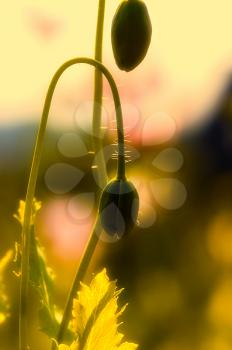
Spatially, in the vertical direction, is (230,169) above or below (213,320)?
above

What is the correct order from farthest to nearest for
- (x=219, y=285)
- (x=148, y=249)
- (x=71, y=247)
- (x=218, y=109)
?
(x=218, y=109)
(x=148, y=249)
(x=219, y=285)
(x=71, y=247)

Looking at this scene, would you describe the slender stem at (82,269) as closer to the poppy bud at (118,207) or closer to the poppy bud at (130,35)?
the poppy bud at (118,207)

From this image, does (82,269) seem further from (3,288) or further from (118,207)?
(3,288)

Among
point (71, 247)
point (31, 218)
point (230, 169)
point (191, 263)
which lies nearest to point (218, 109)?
point (230, 169)

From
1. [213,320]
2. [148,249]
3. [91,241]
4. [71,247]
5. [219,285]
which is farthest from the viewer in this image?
[148,249]

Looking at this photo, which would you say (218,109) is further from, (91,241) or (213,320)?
(91,241)

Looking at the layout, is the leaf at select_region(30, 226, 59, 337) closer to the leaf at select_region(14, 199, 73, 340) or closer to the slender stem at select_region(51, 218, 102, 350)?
the leaf at select_region(14, 199, 73, 340)
